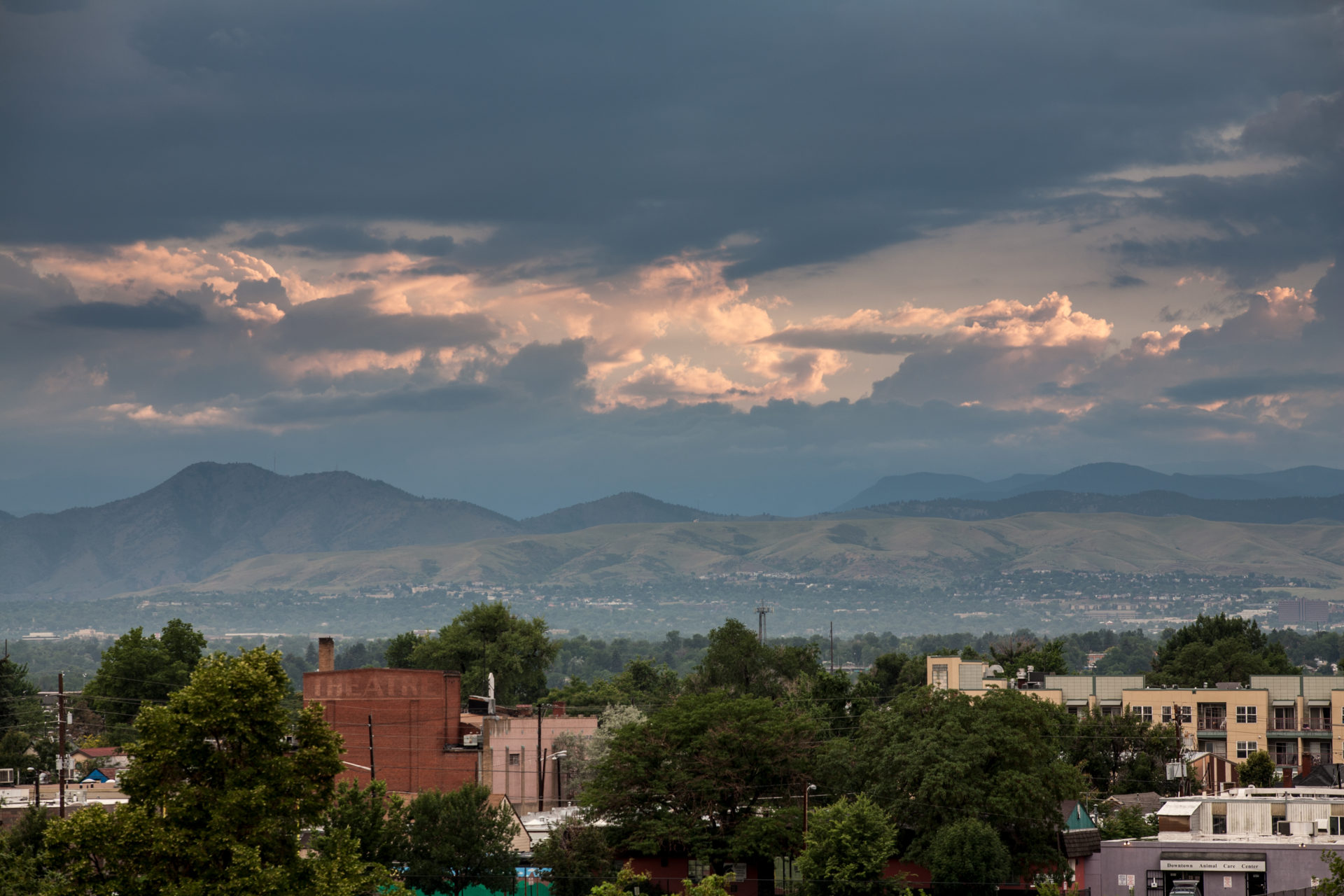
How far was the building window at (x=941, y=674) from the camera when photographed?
145 m

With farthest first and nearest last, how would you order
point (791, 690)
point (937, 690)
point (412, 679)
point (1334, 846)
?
point (791, 690) < point (412, 679) < point (937, 690) < point (1334, 846)

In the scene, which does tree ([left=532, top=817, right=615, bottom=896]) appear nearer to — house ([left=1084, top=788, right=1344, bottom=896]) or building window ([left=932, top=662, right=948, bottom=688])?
house ([left=1084, top=788, right=1344, bottom=896])

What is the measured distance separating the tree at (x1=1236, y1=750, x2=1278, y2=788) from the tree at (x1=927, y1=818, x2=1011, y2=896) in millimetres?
52797

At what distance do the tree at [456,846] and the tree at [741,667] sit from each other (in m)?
73.0

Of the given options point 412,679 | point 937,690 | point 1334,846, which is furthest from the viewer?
point 412,679

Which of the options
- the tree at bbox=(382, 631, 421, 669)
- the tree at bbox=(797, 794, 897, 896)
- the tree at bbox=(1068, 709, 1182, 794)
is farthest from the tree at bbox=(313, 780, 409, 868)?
the tree at bbox=(382, 631, 421, 669)

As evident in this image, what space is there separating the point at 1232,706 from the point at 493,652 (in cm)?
7914

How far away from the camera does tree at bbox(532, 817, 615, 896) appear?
256ft

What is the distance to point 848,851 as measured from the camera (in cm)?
7356

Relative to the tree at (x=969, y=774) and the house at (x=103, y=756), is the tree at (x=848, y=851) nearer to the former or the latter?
the tree at (x=969, y=774)

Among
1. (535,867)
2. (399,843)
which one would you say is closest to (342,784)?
(399,843)

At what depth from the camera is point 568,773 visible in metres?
111

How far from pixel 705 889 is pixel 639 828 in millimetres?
25073

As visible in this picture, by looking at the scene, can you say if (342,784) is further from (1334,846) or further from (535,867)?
(1334,846)
